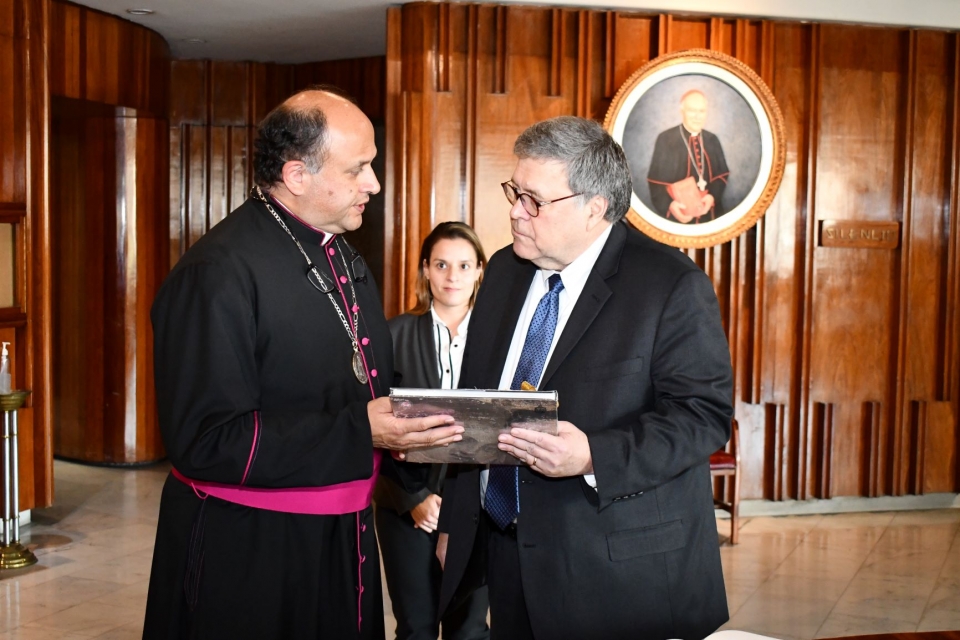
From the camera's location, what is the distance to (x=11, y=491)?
574 centimetres

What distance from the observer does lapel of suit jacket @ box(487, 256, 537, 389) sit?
9.30ft

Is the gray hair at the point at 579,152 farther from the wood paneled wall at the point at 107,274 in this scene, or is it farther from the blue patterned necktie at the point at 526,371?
the wood paneled wall at the point at 107,274

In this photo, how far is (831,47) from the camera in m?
6.93

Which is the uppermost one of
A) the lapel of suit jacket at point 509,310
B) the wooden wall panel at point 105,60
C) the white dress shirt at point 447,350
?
the wooden wall panel at point 105,60

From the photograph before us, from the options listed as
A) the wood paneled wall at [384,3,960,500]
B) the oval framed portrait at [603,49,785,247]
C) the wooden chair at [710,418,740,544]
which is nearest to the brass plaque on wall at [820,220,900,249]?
the wood paneled wall at [384,3,960,500]

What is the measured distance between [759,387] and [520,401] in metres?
5.07

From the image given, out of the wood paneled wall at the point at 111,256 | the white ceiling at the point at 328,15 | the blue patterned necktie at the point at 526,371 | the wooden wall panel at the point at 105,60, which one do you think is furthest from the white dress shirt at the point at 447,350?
the wood paneled wall at the point at 111,256

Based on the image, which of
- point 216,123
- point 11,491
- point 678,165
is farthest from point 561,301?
point 216,123

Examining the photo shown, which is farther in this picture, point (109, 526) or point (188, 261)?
point (109, 526)

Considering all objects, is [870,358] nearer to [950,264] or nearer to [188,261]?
[950,264]

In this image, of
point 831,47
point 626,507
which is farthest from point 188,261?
point 831,47

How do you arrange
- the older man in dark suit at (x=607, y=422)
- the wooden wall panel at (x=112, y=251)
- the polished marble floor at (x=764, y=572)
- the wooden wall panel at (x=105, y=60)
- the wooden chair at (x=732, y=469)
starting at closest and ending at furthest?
the older man in dark suit at (x=607, y=422) < the polished marble floor at (x=764, y=572) < the wooden chair at (x=732, y=469) < the wooden wall panel at (x=105, y=60) < the wooden wall panel at (x=112, y=251)

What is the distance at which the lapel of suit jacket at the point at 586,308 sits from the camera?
2568mm

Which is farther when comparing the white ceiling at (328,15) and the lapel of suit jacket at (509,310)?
the white ceiling at (328,15)
